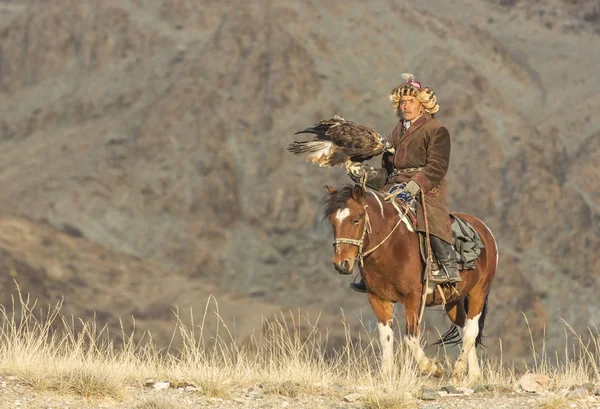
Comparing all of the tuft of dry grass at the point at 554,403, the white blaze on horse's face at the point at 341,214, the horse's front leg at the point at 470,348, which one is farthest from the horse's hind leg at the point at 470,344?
the white blaze on horse's face at the point at 341,214

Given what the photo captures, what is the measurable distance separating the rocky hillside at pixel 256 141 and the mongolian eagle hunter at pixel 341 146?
103 feet

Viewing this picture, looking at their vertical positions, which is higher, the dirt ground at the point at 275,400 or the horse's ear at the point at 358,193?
the horse's ear at the point at 358,193

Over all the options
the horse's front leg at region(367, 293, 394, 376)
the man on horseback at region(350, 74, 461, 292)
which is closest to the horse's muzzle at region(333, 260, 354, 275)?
the horse's front leg at region(367, 293, 394, 376)

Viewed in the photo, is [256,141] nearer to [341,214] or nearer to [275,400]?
[341,214]

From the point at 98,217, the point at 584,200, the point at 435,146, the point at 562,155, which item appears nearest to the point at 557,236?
the point at 584,200

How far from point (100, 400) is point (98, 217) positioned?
1625 inches

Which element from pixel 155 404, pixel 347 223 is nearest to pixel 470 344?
pixel 347 223

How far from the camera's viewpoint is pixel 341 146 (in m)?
9.67

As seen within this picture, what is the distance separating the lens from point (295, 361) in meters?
9.60

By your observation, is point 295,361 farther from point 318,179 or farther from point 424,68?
point 424,68

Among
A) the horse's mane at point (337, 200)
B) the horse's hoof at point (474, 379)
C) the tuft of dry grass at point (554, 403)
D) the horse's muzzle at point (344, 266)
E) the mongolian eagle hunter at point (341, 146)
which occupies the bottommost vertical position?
the horse's hoof at point (474, 379)

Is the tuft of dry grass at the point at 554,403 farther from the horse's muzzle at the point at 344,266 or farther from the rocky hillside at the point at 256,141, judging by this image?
the rocky hillside at the point at 256,141

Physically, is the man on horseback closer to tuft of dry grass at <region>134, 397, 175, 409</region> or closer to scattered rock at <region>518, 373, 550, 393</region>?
scattered rock at <region>518, 373, 550, 393</region>

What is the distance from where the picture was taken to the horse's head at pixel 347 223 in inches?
354
